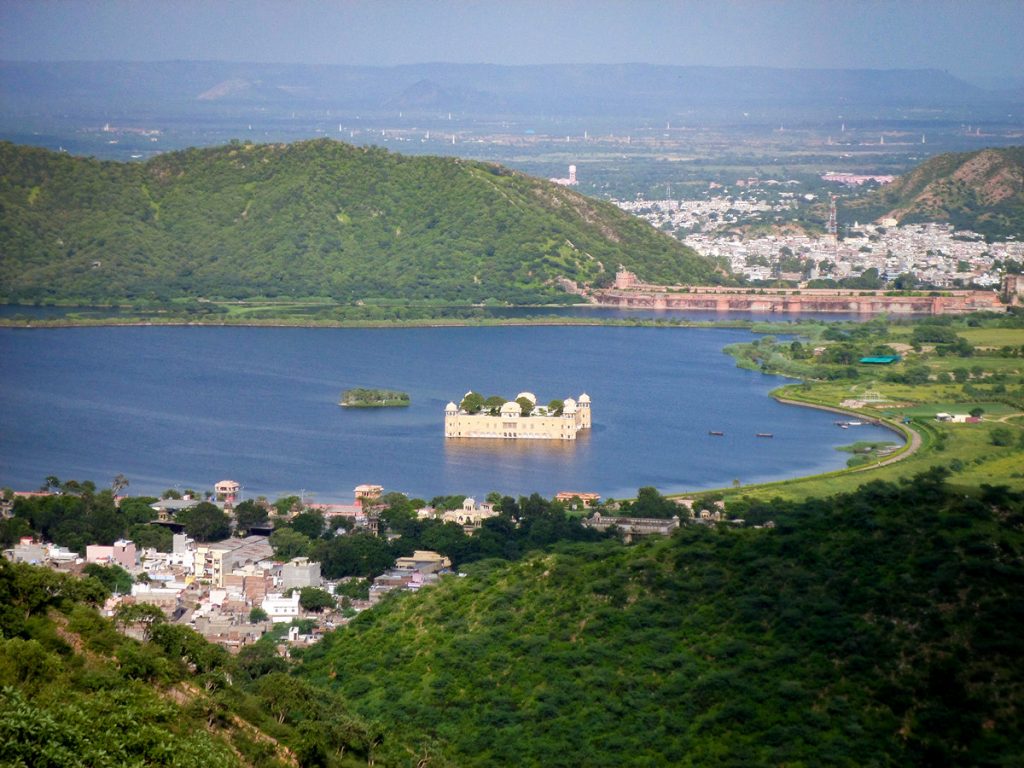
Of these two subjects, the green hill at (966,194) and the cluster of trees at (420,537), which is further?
the green hill at (966,194)

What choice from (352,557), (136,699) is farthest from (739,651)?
(352,557)

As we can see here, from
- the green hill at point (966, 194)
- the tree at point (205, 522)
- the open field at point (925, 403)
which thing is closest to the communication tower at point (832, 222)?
the green hill at point (966, 194)

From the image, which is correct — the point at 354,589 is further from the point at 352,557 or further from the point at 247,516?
the point at 247,516

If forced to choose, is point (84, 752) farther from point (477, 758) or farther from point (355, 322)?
point (355, 322)

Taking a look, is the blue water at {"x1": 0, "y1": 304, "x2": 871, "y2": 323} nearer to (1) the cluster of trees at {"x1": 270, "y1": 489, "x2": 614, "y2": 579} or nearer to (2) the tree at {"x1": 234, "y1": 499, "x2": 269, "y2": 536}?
(2) the tree at {"x1": 234, "y1": 499, "x2": 269, "y2": 536}

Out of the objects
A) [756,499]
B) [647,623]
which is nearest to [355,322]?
[756,499]

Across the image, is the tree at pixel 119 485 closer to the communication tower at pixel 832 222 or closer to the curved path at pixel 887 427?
the curved path at pixel 887 427
